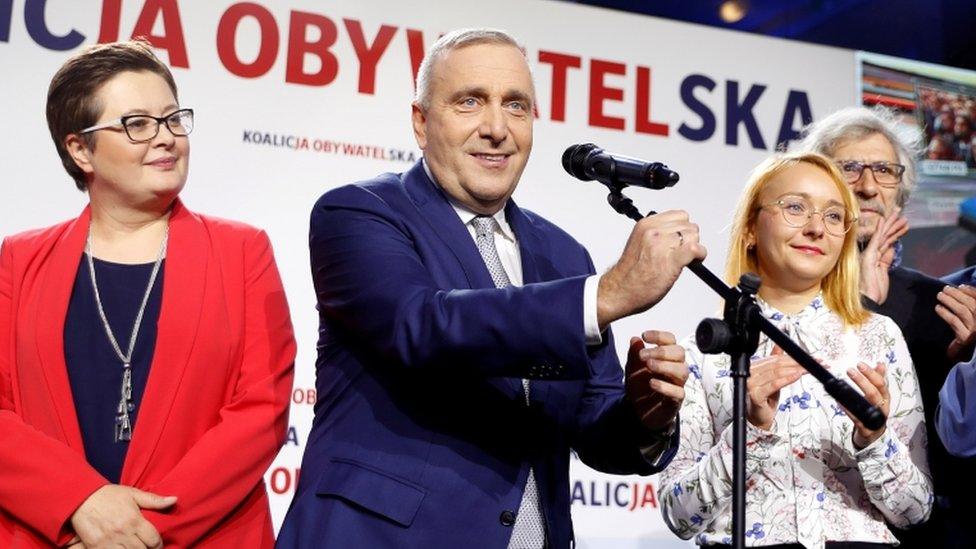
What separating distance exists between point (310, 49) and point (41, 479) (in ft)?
7.31

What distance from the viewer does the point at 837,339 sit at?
2924mm

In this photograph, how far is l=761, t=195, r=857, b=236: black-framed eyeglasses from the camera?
119 inches

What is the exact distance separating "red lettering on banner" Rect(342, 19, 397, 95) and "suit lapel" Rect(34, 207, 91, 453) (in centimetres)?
173

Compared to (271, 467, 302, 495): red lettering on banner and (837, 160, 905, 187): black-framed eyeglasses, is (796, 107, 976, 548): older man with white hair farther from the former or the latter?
(271, 467, 302, 495): red lettering on banner

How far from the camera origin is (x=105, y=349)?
2633 mm

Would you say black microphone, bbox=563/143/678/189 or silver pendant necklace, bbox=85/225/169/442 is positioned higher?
black microphone, bbox=563/143/678/189

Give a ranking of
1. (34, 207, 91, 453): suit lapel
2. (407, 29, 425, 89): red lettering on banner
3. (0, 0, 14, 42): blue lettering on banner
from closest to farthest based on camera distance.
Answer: (34, 207, 91, 453): suit lapel < (0, 0, 14, 42): blue lettering on banner < (407, 29, 425, 89): red lettering on banner

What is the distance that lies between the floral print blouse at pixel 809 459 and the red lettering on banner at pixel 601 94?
5.70 feet

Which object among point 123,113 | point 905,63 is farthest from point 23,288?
point 905,63

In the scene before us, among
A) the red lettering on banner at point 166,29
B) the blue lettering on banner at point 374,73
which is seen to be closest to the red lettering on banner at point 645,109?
the blue lettering on banner at point 374,73

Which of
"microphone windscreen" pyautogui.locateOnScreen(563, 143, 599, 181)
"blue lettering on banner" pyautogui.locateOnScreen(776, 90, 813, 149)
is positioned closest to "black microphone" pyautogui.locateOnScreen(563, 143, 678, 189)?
"microphone windscreen" pyautogui.locateOnScreen(563, 143, 599, 181)

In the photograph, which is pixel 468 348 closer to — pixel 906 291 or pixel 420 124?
pixel 420 124

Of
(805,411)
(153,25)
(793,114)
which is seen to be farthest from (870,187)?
(153,25)

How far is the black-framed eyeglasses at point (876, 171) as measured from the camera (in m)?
3.60
